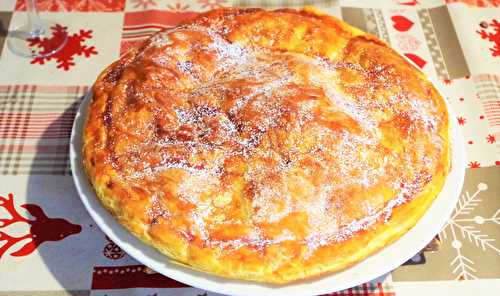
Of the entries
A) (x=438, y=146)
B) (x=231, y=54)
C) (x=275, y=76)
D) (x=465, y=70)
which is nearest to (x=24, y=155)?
(x=231, y=54)

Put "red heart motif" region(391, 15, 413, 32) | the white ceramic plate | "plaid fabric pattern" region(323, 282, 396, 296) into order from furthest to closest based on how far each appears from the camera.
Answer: "red heart motif" region(391, 15, 413, 32)
"plaid fabric pattern" region(323, 282, 396, 296)
the white ceramic plate

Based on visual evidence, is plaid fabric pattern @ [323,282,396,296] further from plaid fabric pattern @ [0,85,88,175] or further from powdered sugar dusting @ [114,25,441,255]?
plaid fabric pattern @ [0,85,88,175]

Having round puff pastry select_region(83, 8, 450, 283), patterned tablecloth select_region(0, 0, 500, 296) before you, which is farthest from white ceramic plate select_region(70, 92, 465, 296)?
patterned tablecloth select_region(0, 0, 500, 296)

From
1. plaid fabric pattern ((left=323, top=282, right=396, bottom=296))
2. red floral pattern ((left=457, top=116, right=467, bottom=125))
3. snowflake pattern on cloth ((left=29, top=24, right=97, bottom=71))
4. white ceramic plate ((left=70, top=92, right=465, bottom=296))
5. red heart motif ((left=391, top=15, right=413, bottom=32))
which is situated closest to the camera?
white ceramic plate ((left=70, top=92, right=465, bottom=296))

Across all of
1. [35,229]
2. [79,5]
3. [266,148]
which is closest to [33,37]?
[79,5]

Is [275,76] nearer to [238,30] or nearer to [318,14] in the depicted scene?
[238,30]

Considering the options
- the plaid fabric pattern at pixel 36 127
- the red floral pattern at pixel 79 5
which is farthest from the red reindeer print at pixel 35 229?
the red floral pattern at pixel 79 5

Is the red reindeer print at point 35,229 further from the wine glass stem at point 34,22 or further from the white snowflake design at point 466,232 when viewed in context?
the white snowflake design at point 466,232
